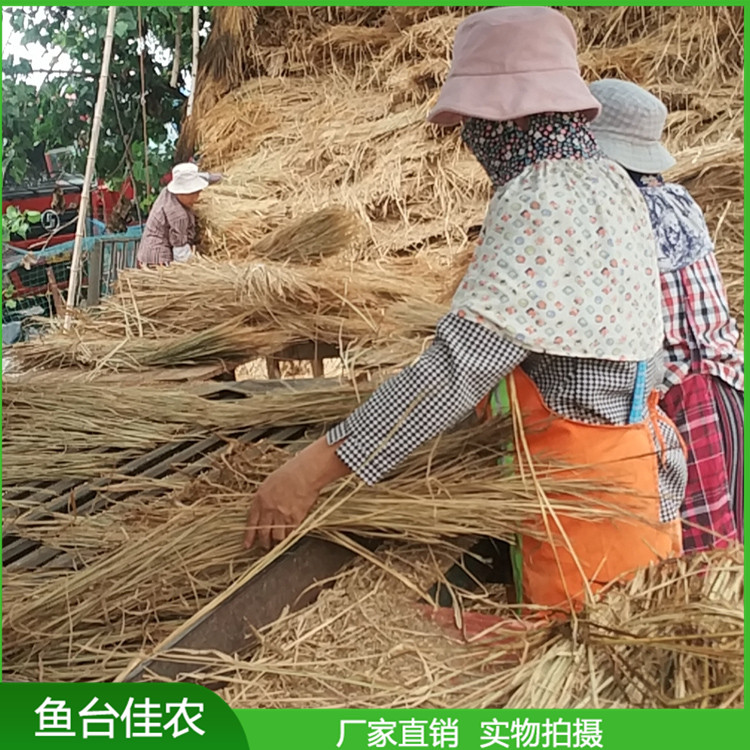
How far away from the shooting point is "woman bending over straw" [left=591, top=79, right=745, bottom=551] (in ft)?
4.84

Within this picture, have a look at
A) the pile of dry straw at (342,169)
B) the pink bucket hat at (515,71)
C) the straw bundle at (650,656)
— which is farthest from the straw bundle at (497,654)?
the pile of dry straw at (342,169)

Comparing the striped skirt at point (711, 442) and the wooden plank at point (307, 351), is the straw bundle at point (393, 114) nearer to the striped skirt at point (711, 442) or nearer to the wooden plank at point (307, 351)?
the wooden plank at point (307, 351)

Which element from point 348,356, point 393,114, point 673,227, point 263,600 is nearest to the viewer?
point 263,600

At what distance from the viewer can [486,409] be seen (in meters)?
1.32

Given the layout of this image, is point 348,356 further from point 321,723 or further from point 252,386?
point 321,723

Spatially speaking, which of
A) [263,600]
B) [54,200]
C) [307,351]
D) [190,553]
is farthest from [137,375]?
[263,600]

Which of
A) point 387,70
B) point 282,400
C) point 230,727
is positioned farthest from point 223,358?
point 230,727

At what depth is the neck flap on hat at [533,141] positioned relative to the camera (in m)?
1.13

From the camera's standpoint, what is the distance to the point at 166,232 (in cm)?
200

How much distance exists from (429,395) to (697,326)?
628 millimetres

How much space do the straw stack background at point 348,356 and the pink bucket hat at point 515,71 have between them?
46 centimetres

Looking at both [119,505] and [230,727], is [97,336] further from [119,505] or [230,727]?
[230,727]

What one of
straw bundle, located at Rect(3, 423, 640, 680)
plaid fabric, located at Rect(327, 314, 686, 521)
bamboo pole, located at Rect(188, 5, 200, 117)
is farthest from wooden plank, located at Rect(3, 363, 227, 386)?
plaid fabric, located at Rect(327, 314, 686, 521)

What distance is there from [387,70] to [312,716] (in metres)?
1.82
